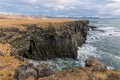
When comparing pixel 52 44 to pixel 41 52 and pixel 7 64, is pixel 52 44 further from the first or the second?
pixel 7 64

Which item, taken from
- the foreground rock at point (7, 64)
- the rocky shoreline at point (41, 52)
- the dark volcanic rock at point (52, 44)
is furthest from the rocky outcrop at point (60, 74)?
the dark volcanic rock at point (52, 44)

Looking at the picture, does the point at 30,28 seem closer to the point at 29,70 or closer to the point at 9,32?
the point at 9,32

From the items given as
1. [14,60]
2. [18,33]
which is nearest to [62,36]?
[18,33]

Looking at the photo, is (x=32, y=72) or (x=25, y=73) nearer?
(x=25, y=73)

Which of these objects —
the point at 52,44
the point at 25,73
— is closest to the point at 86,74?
the point at 25,73

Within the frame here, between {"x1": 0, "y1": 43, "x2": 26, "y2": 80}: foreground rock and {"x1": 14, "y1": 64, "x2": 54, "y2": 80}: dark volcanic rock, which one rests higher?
{"x1": 14, "y1": 64, "x2": 54, "y2": 80}: dark volcanic rock

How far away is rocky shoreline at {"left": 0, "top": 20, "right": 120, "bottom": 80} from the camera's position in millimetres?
19391

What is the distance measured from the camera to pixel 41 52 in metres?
48.8

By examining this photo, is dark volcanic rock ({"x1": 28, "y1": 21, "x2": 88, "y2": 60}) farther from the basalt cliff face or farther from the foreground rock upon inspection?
the foreground rock

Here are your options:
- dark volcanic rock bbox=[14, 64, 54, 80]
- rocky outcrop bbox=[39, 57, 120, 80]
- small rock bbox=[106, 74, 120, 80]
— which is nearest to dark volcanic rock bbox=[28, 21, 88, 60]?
dark volcanic rock bbox=[14, 64, 54, 80]

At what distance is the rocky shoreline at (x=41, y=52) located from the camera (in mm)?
19391

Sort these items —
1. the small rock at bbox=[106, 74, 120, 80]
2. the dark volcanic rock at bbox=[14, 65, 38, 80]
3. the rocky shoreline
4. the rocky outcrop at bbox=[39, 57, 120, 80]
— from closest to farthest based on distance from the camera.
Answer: the dark volcanic rock at bbox=[14, 65, 38, 80] < the rocky outcrop at bbox=[39, 57, 120, 80] < the rocky shoreline < the small rock at bbox=[106, 74, 120, 80]

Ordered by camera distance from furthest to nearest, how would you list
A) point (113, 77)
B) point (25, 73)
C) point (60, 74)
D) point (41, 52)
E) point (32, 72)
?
1. point (41, 52)
2. point (113, 77)
3. point (60, 74)
4. point (32, 72)
5. point (25, 73)

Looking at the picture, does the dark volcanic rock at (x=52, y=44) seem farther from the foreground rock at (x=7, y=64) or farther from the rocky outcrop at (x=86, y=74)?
the rocky outcrop at (x=86, y=74)
